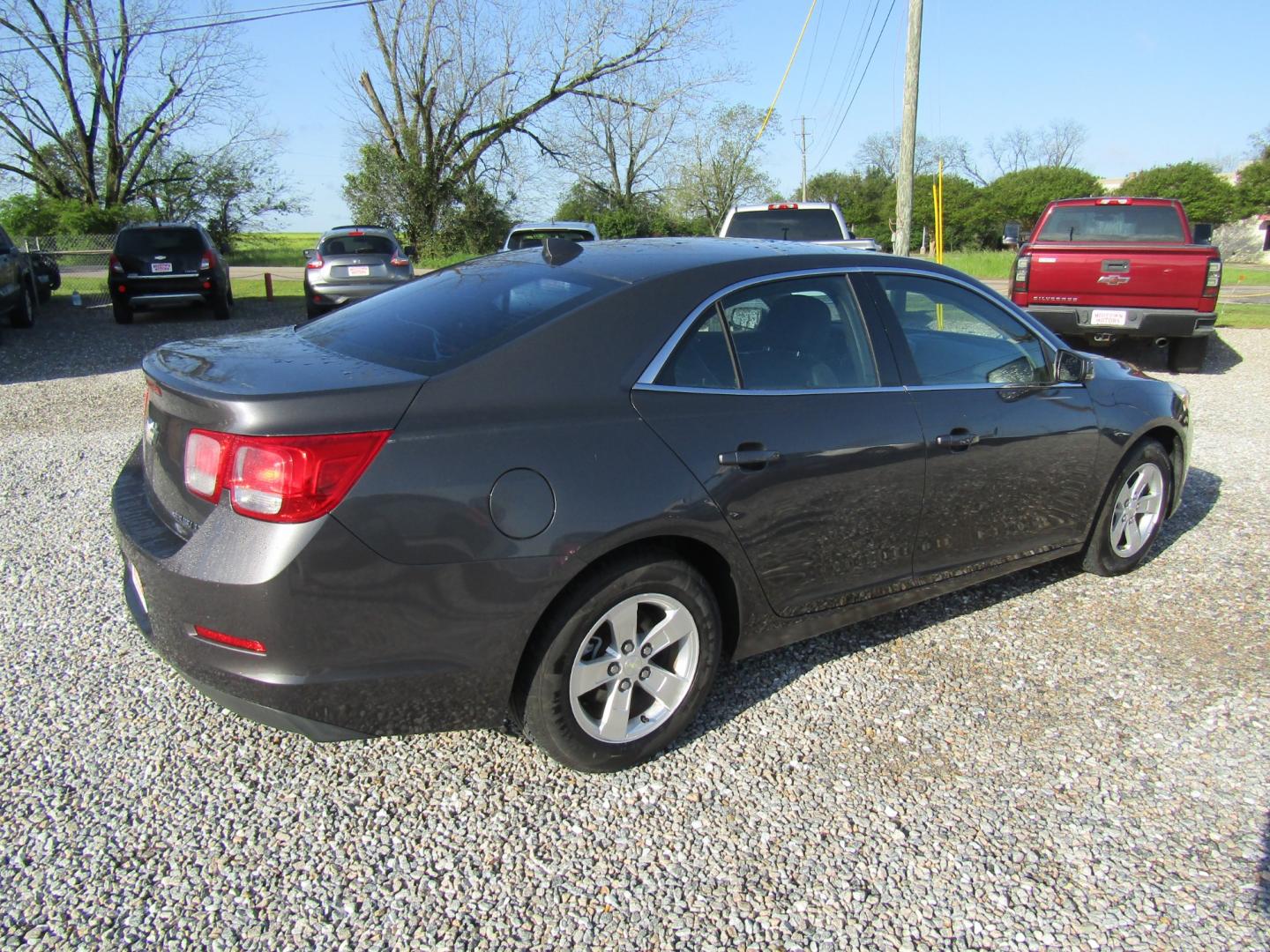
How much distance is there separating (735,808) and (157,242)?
52.8ft

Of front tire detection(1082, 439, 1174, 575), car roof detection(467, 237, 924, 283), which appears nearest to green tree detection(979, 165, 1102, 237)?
front tire detection(1082, 439, 1174, 575)

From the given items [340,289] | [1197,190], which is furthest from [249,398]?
[1197,190]

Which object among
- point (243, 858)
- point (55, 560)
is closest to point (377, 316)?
point (243, 858)

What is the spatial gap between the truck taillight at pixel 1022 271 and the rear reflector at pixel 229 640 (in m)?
10.3

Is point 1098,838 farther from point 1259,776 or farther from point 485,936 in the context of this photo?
point 485,936

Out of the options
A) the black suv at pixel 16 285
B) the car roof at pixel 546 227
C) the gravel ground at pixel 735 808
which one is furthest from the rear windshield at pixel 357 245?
the gravel ground at pixel 735 808

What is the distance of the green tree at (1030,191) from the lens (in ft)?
163

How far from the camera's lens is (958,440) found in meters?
3.72

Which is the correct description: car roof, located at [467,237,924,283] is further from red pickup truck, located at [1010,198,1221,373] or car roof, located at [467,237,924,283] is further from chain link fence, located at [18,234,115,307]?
chain link fence, located at [18,234,115,307]

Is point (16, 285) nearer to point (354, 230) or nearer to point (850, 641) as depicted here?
point (354, 230)

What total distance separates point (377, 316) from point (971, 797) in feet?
8.29

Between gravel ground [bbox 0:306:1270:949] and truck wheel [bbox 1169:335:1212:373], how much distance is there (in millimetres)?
7980

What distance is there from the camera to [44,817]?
278 cm

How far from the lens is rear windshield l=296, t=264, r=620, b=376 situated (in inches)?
115
